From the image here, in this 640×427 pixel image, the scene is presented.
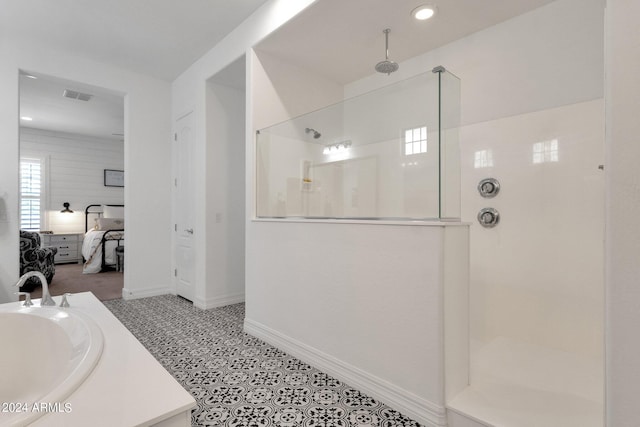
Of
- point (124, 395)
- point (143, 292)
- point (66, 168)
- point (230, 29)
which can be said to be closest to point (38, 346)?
point (124, 395)

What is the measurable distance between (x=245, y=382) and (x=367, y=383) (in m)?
0.74

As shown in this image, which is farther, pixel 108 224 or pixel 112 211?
pixel 112 211

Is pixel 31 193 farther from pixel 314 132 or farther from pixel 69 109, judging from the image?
pixel 314 132

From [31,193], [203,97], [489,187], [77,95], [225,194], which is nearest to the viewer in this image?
[489,187]

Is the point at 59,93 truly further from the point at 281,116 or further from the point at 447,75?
the point at 447,75

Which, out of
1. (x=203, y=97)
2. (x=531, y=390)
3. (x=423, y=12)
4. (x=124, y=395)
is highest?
(x=423, y=12)

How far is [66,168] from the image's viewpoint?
270 inches

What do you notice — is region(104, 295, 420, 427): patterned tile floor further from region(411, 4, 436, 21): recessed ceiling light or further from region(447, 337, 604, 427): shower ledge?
region(411, 4, 436, 21): recessed ceiling light

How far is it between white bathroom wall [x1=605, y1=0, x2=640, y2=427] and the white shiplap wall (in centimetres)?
852

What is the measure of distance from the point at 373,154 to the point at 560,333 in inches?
68.7

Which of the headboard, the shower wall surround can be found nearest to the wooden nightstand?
the headboard

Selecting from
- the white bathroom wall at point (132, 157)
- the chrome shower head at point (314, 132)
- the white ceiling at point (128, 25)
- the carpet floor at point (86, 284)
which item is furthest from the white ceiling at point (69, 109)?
the chrome shower head at point (314, 132)

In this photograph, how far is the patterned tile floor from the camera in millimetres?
1653

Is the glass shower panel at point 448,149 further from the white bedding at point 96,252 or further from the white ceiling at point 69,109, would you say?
the white bedding at point 96,252
